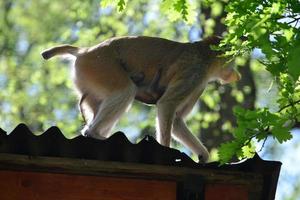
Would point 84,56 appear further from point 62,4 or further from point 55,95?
point 62,4

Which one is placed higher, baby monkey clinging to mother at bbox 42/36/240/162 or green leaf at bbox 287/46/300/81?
green leaf at bbox 287/46/300/81

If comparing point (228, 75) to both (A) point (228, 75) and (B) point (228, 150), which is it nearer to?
(A) point (228, 75)

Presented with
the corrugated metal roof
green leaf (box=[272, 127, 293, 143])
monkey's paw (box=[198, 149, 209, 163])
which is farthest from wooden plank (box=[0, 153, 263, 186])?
monkey's paw (box=[198, 149, 209, 163])

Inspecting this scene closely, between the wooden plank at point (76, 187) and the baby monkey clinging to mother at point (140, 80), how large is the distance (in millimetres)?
1967

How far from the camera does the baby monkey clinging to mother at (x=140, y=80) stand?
25.3 feet

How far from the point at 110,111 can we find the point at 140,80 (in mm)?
743

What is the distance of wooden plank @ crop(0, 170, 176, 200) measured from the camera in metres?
5.22

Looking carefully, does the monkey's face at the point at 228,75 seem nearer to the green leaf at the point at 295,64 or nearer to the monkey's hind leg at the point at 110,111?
the monkey's hind leg at the point at 110,111

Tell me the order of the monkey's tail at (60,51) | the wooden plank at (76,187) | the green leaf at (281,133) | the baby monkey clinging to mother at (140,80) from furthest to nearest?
the monkey's tail at (60,51) → the baby monkey clinging to mother at (140,80) → the wooden plank at (76,187) → the green leaf at (281,133)

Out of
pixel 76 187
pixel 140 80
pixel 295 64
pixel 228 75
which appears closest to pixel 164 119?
pixel 140 80

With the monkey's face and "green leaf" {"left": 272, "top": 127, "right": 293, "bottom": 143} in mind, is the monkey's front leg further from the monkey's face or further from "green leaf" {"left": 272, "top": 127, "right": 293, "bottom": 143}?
"green leaf" {"left": 272, "top": 127, "right": 293, "bottom": 143}

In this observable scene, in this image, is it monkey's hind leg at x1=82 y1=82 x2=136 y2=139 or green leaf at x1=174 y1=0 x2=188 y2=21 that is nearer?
green leaf at x1=174 y1=0 x2=188 y2=21

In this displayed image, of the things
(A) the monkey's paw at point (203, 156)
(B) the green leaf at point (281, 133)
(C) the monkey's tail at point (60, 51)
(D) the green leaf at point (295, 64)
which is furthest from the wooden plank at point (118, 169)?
(C) the monkey's tail at point (60, 51)

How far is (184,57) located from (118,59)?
101cm
